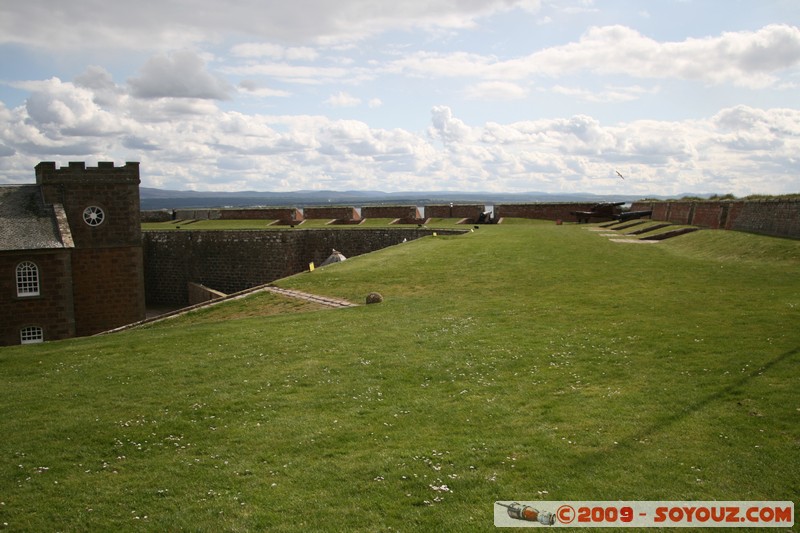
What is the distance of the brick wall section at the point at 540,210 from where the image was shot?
47.4m

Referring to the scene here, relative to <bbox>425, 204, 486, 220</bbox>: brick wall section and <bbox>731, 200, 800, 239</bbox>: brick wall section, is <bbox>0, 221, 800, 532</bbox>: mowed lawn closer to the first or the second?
<bbox>731, 200, 800, 239</bbox>: brick wall section

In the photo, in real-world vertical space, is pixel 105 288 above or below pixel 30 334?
above

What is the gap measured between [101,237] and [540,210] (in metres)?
31.8

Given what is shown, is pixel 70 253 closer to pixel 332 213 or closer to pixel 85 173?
pixel 85 173

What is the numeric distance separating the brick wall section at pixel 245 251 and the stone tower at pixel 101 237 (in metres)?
9.15

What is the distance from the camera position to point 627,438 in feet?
22.1

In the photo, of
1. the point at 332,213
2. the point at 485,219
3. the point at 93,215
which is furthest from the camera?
the point at 332,213

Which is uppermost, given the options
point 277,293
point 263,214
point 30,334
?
point 263,214

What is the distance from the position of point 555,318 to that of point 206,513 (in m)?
9.08

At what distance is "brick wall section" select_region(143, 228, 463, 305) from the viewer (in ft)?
133

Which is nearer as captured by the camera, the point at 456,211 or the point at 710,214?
the point at 710,214

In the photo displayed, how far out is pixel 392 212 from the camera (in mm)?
48938

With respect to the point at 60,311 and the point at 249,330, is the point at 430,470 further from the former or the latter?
the point at 60,311

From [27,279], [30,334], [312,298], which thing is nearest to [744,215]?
[312,298]
